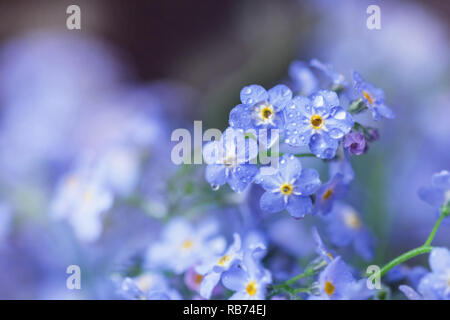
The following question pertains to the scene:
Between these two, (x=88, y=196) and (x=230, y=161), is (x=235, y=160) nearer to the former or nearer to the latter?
(x=230, y=161)

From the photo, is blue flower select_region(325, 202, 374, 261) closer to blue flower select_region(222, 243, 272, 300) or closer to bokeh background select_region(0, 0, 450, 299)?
bokeh background select_region(0, 0, 450, 299)

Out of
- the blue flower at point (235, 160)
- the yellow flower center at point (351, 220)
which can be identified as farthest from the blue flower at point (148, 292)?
the yellow flower center at point (351, 220)

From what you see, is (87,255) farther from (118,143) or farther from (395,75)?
(395,75)

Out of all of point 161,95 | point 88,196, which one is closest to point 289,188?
point 88,196

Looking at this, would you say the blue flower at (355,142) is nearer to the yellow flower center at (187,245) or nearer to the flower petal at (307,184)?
the flower petal at (307,184)
